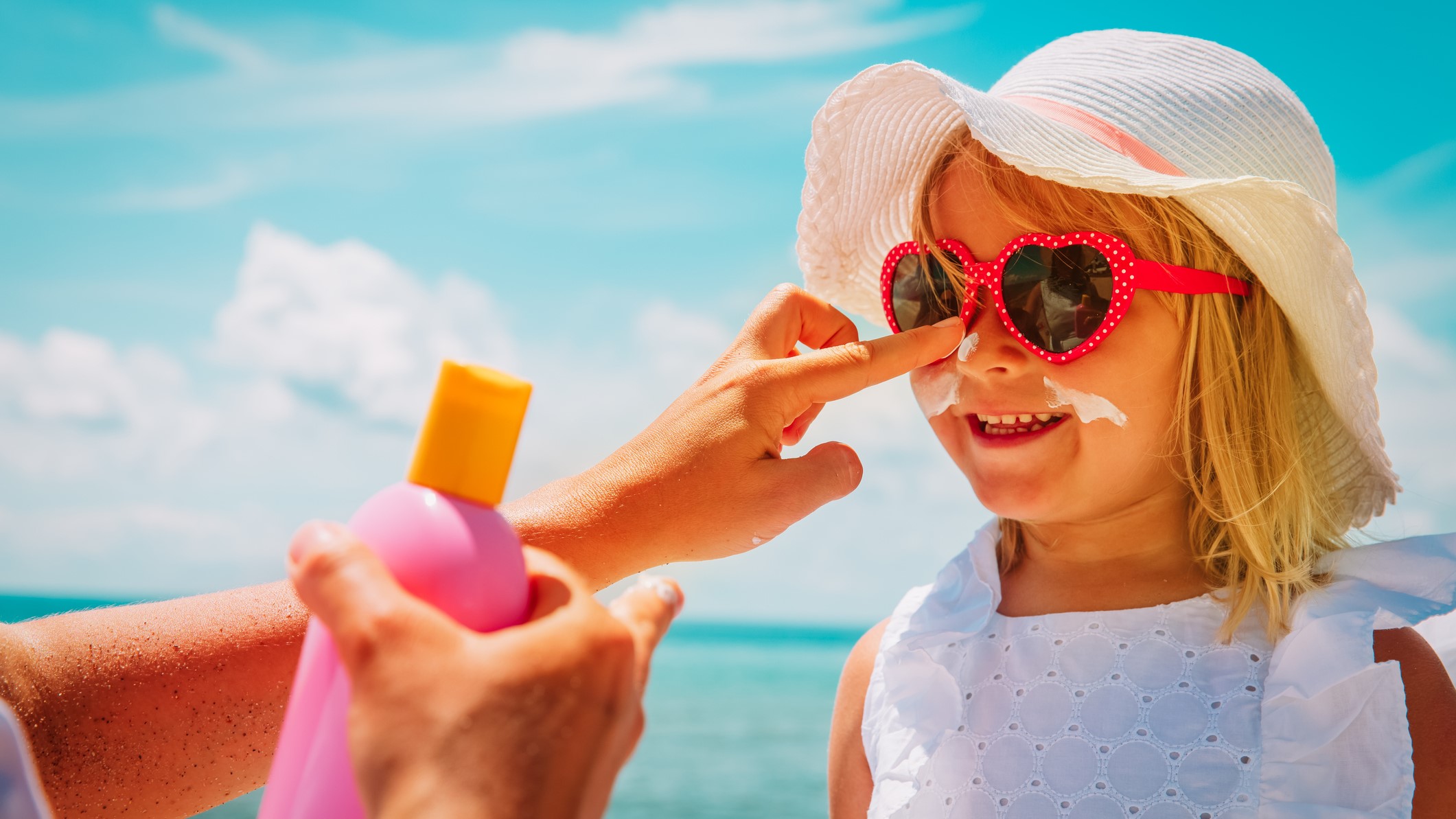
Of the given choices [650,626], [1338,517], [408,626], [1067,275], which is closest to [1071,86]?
[1067,275]

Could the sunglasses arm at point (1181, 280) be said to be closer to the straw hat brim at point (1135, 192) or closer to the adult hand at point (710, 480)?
the straw hat brim at point (1135, 192)

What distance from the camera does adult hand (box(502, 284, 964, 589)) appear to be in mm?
2156

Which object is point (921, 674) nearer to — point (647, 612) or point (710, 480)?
point (710, 480)

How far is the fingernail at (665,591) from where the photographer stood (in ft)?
3.70

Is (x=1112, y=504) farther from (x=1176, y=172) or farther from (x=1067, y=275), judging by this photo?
(x=1176, y=172)

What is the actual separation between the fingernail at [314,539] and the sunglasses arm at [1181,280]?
6.45ft

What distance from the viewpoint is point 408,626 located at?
0.90 meters

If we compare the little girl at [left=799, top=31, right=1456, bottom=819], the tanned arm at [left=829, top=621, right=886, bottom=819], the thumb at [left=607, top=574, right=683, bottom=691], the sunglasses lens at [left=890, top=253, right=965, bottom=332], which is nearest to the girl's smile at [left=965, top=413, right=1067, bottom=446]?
the little girl at [left=799, top=31, right=1456, bottom=819]

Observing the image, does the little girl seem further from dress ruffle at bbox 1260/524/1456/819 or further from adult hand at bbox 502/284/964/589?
adult hand at bbox 502/284/964/589

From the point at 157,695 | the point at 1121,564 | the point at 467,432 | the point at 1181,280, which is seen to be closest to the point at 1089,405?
the point at 1181,280

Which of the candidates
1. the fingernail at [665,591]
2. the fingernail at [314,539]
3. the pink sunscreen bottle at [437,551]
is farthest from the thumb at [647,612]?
the fingernail at [314,539]

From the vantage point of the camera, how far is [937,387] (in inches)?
103

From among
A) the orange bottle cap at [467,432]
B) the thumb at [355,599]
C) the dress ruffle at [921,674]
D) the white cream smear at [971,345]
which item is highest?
the white cream smear at [971,345]

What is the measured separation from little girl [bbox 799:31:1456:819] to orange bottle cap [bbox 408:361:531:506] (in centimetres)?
158
